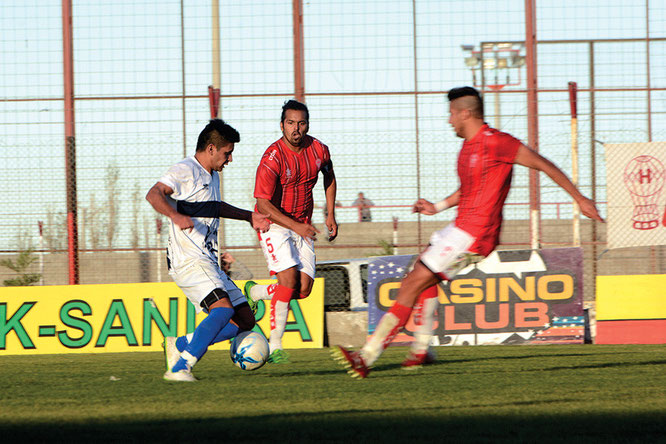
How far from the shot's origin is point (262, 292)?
27.4ft

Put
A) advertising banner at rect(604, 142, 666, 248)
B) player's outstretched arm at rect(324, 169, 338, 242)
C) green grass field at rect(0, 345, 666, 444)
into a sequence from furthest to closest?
advertising banner at rect(604, 142, 666, 248) → player's outstretched arm at rect(324, 169, 338, 242) → green grass field at rect(0, 345, 666, 444)

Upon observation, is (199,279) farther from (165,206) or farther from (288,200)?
(288,200)

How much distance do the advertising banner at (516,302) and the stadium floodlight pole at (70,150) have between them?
462 centimetres

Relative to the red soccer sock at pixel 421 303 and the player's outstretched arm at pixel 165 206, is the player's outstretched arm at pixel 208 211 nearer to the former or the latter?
the player's outstretched arm at pixel 165 206

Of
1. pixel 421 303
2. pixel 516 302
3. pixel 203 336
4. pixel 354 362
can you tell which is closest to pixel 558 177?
pixel 421 303

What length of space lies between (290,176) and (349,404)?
11.6 feet

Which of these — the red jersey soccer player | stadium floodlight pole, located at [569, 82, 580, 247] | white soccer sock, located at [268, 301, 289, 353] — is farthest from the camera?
stadium floodlight pole, located at [569, 82, 580, 247]

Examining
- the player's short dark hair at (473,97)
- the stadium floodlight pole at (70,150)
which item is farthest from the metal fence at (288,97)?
the player's short dark hair at (473,97)

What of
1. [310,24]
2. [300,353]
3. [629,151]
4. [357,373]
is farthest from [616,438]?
[310,24]

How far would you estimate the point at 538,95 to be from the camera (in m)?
12.2

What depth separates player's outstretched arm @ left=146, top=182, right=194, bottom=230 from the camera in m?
5.48

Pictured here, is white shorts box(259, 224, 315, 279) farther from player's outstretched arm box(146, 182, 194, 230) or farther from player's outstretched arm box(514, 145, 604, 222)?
player's outstretched arm box(514, 145, 604, 222)

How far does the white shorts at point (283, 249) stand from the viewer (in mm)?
7711

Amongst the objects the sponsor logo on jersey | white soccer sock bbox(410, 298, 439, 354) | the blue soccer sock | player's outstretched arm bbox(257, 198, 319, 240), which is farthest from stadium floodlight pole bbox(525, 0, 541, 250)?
the blue soccer sock
